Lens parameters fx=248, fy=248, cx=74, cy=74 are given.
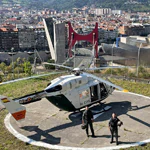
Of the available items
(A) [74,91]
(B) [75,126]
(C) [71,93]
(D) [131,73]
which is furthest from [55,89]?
(D) [131,73]

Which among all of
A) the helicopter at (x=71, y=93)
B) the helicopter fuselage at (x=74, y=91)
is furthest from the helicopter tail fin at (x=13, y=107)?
the helicopter fuselage at (x=74, y=91)

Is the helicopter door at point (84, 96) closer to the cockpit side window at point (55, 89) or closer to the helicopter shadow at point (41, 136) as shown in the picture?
the cockpit side window at point (55, 89)

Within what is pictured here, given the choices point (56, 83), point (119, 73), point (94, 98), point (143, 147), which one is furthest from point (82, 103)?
point (119, 73)

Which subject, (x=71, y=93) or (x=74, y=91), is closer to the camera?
(x=71, y=93)

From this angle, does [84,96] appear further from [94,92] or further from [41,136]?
[41,136]

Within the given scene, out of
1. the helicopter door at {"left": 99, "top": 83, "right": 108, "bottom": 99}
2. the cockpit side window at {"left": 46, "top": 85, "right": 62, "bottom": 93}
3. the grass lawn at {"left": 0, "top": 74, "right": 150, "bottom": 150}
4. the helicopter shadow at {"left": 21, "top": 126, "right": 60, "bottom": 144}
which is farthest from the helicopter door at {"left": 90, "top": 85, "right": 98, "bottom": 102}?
the grass lawn at {"left": 0, "top": 74, "right": 150, "bottom": 150}

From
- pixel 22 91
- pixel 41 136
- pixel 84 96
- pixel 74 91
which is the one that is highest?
pixel 74 91
